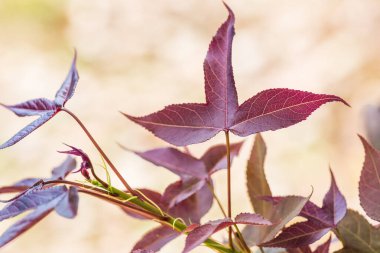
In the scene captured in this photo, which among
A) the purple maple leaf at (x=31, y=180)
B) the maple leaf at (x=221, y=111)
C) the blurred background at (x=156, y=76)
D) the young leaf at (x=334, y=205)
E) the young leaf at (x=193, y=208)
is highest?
the maple leaf at (x=221, y=111)

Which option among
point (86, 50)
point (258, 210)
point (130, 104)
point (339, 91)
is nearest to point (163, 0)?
point (86, 50)

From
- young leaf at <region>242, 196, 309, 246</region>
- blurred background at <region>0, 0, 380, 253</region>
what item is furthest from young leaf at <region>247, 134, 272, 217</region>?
blurred background at <region>0, 0, 380, 253</region>

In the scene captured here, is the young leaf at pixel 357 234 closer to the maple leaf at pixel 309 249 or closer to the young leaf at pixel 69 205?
the maple leaf at pixel 309 249

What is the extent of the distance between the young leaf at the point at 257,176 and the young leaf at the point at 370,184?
2.3 inches

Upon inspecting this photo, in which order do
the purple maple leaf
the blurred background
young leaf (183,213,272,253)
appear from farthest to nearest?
the blurred background, the purple maple leaf, young leaf (183,213,272,253)

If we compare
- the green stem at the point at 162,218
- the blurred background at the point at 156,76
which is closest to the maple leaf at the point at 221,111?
the green stem at the point at 162,218

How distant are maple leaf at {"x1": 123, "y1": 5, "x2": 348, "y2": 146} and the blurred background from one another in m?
1.45

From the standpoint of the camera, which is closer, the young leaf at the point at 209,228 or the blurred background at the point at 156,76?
the young leaf at the point at 209,228

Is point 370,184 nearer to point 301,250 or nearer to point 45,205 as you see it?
→ point 301,250

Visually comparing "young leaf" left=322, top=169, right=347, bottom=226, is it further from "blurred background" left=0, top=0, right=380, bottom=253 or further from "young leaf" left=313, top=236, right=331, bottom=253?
"blurred background" left=0, top=0, right=380, bottom=253

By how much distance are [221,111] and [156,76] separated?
1.99 meters

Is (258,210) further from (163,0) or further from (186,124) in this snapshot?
(163,0)

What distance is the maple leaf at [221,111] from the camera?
0.98 feet

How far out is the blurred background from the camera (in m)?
1.90
